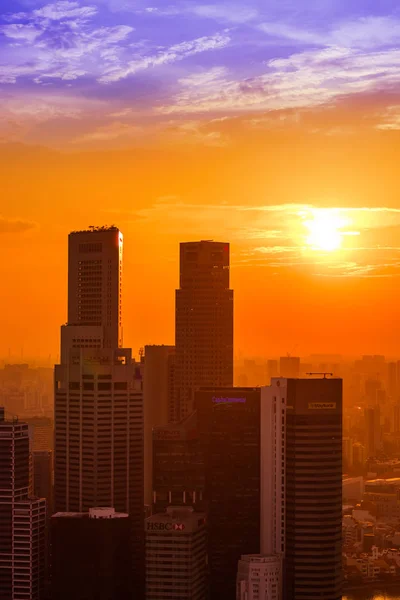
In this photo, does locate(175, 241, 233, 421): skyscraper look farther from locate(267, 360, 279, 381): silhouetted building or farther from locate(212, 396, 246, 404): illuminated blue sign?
locate(212, 396, 246, 404): illuminated blue sign

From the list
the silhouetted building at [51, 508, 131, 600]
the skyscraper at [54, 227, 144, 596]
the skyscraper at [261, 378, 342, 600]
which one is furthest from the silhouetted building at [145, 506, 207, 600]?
the skyscraper at [54, 227, 144, 596]

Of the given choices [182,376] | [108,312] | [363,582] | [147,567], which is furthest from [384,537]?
[147,567]

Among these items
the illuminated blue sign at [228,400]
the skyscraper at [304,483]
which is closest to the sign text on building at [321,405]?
the skyscraper at [304,483]

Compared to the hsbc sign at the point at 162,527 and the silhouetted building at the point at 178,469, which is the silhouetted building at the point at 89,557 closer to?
the hsbc sign at the point at 162,527

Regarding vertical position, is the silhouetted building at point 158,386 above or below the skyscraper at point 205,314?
below

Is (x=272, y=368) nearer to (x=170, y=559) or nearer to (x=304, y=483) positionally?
(x=304, y=483)

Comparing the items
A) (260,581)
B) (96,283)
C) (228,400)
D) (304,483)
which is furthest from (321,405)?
(96,283)
